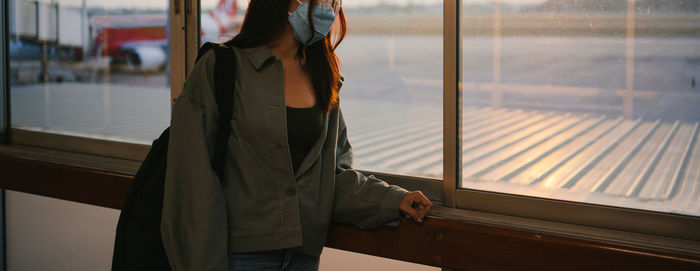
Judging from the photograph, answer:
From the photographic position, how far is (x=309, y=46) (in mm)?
1722

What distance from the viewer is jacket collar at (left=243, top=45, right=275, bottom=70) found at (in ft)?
5.15

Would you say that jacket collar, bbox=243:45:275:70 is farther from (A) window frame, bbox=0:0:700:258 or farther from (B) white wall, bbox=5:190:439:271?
(B) white wall, bbox=5:190:439:271

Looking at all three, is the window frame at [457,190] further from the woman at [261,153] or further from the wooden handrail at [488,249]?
the woman at [261,153]

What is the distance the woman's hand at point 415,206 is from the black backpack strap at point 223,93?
0.55m

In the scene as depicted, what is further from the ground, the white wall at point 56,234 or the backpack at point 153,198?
the backpack at point 153,198

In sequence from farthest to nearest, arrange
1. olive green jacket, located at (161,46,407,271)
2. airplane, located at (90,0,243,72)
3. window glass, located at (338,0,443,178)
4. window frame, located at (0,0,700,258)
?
1. airplane, located at (90,0,243,72)
2. window glass, located at (338,0,443,178)
3. window frame, located at (0,0,700,258)
4. olive green jacket, located at (161,46,407,271)

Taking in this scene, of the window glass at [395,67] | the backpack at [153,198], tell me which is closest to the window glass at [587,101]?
the window glass at [395,67]

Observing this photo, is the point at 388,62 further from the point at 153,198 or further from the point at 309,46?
the point at 153,198

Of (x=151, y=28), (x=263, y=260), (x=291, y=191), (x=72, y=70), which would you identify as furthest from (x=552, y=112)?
(x=72, y=70)

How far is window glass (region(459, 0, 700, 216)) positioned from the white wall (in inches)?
77.0

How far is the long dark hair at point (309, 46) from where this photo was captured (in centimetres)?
156

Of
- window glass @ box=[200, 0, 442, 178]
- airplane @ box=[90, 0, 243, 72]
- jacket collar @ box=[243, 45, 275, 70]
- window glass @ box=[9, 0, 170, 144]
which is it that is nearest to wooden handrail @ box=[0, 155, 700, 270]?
window glass @ box=[200, 0, 442, 178]

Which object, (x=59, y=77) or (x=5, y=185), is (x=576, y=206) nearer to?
(x=5, y=185)

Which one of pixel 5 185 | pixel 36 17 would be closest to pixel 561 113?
pixel 5 185
